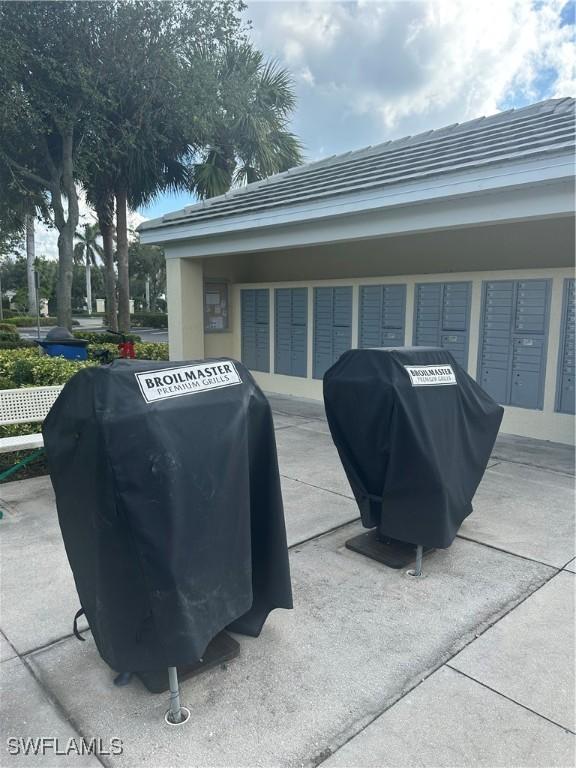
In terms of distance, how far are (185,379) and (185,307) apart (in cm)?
714

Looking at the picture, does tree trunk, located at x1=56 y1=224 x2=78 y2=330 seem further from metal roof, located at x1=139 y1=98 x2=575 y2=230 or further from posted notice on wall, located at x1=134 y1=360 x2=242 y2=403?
posted notice on wall, located at x1=134 y1=360 x2=242 y2=403

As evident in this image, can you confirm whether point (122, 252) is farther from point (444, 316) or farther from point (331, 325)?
point (444, 316)

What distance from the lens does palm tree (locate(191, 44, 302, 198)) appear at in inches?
487

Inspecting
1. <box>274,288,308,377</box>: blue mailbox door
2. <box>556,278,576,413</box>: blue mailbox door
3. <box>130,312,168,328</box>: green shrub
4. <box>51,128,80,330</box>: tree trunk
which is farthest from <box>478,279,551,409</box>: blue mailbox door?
<box>130,312,168,328</box>: green shrub

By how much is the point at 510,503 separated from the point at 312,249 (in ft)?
18.5

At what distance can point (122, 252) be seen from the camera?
14000 mm

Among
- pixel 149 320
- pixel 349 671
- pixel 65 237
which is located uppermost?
pixel 65 237

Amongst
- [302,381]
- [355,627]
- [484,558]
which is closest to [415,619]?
[355,627]

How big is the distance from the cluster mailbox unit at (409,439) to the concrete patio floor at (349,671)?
33cm

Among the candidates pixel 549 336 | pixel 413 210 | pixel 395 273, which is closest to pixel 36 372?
pixel 413 210

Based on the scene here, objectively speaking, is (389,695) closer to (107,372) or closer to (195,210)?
(107,372)

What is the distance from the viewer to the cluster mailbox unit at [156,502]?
1.84 metres

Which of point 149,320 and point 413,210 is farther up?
point 413,210

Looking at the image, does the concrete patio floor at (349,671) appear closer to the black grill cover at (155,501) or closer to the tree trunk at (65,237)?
the black grill cover at (155,501)
